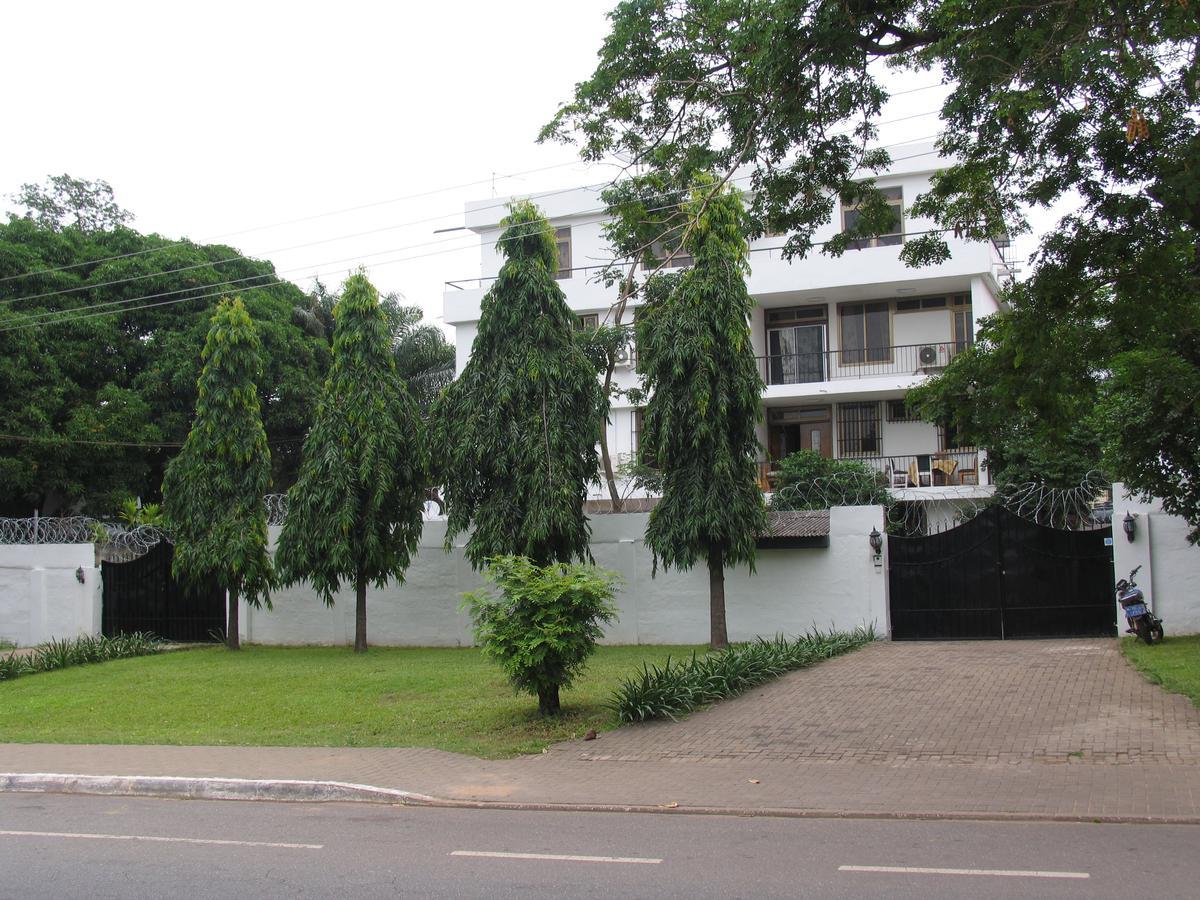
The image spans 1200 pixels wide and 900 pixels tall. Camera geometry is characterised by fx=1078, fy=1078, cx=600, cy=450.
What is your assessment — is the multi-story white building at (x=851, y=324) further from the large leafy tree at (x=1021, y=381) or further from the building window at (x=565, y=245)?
the large leafy tree at (x=1021, y=381)

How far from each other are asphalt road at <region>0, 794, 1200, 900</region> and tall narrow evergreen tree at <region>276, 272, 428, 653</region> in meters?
10.8

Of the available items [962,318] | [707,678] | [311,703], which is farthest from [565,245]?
[707,678]

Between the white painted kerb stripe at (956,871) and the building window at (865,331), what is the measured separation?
24.0 metres

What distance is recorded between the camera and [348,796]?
32.4 feet

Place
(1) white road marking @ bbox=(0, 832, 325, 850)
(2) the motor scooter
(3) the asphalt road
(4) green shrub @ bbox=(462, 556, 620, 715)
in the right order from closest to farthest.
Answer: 1. (3) the asphalt road
2. (1) white road marking @ bbox=(0, 832, 325, 850)
3. (4) green shrub @ bbox=(462, 556, 620, 715)
4. (2) the motor scooter

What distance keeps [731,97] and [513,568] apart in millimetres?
5932

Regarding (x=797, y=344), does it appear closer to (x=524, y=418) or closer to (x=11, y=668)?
(x=524, y=418)

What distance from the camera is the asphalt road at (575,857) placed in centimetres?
651

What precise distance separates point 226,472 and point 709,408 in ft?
32.9

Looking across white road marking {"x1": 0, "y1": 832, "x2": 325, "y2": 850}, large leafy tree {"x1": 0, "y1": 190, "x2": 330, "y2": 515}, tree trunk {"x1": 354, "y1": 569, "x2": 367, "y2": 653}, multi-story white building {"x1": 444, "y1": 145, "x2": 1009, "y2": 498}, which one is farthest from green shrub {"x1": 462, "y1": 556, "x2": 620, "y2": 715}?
large leafy tree {"x1": 0, "y1": 190, "x2": 330, "y2": 515}

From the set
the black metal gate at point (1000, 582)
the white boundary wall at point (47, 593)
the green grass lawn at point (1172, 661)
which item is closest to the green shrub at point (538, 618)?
the green grass lawn at point (1172, 661)

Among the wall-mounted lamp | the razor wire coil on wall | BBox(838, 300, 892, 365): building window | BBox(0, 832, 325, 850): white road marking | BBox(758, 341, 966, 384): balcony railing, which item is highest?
BBox(838, 300, 892, 365): building window

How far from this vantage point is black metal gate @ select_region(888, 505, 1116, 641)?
688 inches

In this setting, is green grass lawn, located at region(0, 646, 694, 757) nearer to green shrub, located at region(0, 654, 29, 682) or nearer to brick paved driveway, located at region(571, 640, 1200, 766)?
green shrub, located at region(0, 654, 29, 682)
